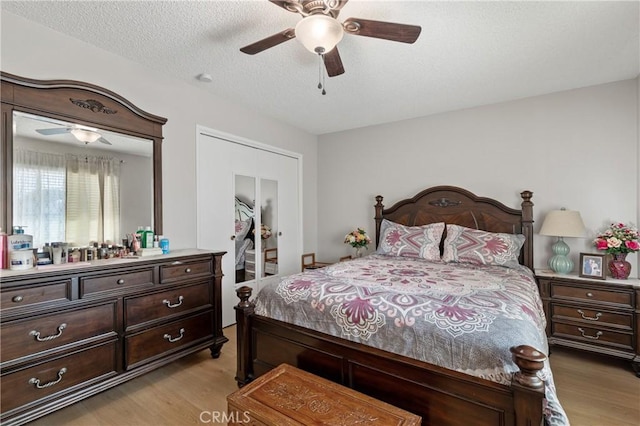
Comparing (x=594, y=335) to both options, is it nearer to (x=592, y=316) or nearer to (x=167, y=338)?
(x=592, y=316)

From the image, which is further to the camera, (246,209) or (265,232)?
(265,232)

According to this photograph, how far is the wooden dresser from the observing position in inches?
66.0

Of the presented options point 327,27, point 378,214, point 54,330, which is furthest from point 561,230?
point 54,330

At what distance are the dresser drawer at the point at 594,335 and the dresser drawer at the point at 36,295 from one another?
387 cm

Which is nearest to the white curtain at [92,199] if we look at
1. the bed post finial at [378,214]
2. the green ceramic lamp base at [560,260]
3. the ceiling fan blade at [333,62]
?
the ceiling fan blade at [333,62]

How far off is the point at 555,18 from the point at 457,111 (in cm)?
177

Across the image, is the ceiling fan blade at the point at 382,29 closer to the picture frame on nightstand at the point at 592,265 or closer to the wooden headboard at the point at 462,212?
the wooden headboard at the point at 462,212

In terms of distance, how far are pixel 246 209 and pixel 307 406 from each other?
Answer: 2744 millimetres

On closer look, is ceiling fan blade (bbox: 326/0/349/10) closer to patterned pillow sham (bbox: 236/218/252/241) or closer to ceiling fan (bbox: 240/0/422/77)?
ceiling fan (bbox: 240/0/422/77)

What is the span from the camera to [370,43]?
91.6 inches

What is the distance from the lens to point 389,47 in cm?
238

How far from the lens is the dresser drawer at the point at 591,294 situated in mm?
2545

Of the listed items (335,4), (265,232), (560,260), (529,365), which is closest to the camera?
(529,365)

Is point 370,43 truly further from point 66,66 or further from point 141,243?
point 141,243
